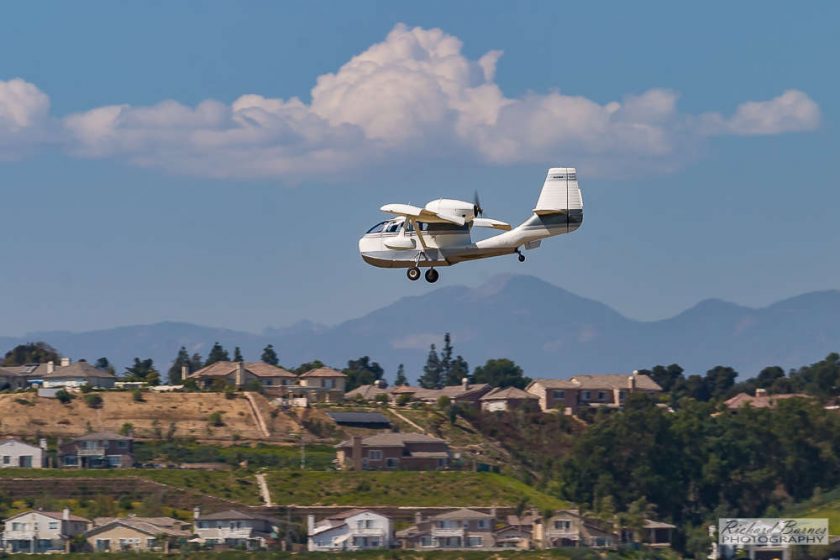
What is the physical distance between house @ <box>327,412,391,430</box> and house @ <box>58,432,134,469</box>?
2760 cm

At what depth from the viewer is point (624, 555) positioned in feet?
442

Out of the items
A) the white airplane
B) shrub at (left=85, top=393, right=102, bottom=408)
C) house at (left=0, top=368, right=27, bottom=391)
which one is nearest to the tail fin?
the white airplane

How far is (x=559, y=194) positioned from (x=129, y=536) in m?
62.9

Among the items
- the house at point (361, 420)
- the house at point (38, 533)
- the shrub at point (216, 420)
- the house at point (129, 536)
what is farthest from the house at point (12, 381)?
the house at point (129, 536)

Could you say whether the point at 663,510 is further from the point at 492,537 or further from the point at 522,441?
the point at 492,537

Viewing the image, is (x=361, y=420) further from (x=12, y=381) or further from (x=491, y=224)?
(x=491, y=224)

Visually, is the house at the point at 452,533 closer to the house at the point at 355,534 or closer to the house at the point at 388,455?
the house at the point at 355,534

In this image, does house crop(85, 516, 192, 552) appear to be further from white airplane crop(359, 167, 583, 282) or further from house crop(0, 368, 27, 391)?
house crop(0, 368, 27, 391)

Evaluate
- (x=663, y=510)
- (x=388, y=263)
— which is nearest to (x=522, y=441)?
(x=663, y=510)

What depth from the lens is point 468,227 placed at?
240 ft

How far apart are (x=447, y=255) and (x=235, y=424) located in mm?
96144

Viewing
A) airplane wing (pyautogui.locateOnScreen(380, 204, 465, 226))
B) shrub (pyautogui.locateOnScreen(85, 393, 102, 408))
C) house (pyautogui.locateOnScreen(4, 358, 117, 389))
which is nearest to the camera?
airplane wing (pyautogui.locateOnScreen(380, 204, 465, 226))

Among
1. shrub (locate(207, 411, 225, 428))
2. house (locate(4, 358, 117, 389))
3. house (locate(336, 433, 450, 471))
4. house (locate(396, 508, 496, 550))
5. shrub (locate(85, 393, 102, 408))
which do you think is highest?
house (locate(4, 358, 117, 389))

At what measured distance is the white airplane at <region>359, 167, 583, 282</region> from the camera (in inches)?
2862
